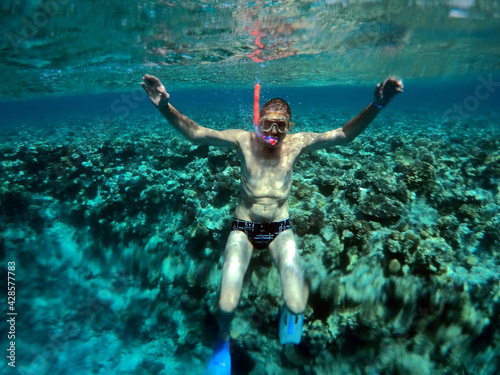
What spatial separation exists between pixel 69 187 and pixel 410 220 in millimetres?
9097

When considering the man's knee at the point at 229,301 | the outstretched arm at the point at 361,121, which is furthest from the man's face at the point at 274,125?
the man's knee at the point at 229,301

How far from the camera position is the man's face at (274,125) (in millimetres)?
3442

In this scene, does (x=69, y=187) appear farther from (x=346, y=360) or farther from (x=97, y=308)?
(x=346, y=360)

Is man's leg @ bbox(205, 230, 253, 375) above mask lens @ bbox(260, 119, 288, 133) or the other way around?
the other way around

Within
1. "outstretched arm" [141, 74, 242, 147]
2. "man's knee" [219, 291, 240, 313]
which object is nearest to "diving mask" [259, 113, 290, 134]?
"outstretched arm" [141, 74, 242, 147]

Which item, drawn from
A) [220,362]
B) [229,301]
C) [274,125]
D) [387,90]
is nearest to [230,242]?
[229,301]

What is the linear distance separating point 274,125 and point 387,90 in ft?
5.11

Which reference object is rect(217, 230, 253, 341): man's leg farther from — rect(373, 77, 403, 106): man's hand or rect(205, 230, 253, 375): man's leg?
rect(373, 77, 403, 106): man's hand

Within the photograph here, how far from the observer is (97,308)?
5.41 metres

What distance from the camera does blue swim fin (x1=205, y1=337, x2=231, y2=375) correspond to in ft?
10.9

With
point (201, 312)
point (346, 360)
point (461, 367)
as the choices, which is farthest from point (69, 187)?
point (461, 367)

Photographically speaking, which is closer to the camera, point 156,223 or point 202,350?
point 202,350

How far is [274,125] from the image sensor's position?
344 cm

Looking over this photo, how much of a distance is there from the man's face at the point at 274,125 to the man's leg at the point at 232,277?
1.49 metres
